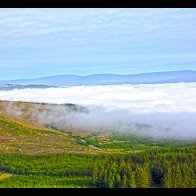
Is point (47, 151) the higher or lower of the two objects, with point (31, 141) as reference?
lower

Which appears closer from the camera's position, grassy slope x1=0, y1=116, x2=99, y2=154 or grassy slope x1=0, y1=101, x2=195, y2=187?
grassy slope x1=0, y1=101, x2=195, y2=187

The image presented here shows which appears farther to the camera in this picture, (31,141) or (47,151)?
(31,141)

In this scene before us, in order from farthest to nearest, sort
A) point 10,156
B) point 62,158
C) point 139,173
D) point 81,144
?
point 81,144 → point 10,156 → point 62,158 → point 139,173

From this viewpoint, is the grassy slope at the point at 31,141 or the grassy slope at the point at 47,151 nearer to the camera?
the grassy slope at the point at 47,151
